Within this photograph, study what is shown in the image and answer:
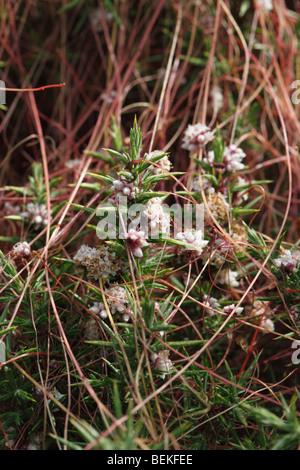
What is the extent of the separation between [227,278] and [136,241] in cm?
36

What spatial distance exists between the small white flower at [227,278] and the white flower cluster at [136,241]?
317mm

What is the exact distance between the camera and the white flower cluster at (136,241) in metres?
0.98

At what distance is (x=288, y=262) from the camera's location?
1.10 metres

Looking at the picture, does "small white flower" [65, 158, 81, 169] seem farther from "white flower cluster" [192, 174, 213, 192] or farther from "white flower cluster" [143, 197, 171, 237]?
"white flower cluster" [143, 197, 171, 237]

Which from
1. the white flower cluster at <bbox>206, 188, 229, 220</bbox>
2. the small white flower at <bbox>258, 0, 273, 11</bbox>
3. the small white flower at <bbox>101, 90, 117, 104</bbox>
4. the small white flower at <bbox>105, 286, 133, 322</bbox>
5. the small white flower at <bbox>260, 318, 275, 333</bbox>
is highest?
the small white flower at <bbox>258, 0, 273, 11</bbox>

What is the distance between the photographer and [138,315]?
3.23 ft

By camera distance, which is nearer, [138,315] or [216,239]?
[138,315]

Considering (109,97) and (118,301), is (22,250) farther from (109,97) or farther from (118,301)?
(109,97)

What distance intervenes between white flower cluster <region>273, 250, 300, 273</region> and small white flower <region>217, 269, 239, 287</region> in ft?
0.45

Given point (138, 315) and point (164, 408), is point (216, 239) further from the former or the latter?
point (164, 408)

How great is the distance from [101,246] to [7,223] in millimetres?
609

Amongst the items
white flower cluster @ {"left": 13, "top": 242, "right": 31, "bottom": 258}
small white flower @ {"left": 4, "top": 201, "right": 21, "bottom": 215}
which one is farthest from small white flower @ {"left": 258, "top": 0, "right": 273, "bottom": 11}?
white flower cluster @ {"left": 13, "top": 242, "right": 31, "bottom": 258}

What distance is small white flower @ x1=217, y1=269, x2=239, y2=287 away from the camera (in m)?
1.21
